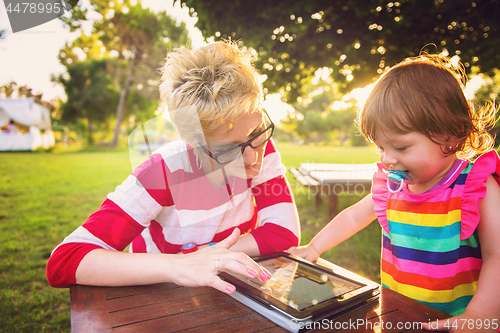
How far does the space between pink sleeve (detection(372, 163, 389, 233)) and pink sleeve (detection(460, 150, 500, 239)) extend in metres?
0.34

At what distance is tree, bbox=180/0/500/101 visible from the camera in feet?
10.3

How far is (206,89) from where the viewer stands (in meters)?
1.22

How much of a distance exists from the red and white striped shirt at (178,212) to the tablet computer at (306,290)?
0.96 feet

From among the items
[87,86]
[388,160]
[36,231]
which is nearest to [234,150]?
[388,160]

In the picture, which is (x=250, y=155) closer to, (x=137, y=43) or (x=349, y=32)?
(x=349, y=32)

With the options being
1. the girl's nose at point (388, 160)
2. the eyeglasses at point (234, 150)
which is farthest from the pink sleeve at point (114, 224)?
the girl's nose at point (388, 160)

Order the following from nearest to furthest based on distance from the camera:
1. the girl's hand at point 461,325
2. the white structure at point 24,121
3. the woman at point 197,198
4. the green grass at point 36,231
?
1. the girl's hand at point 461,325
2. the woman at point 197,198
3. the green grass at point 36,231
4. the white structure at point 24,121

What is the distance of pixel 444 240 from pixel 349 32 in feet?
10.5

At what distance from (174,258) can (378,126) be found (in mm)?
982

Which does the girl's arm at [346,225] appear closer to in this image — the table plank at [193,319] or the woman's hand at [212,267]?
the woman's hand at [212,267]

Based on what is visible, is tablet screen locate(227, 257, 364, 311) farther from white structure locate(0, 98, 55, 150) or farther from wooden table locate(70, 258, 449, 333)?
white structure locate(0, 98, 55, 150)

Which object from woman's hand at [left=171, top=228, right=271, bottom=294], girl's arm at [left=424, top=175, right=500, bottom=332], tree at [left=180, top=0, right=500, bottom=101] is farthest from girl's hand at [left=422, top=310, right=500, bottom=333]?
tree at [left=180, top=0, right=500, bottom=101]

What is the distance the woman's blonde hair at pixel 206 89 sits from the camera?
122cm

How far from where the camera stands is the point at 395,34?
352cm
